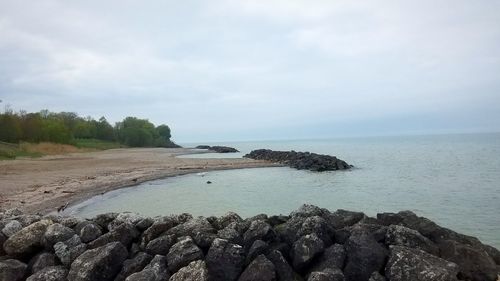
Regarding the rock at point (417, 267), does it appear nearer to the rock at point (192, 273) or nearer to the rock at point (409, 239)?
the rock at point (409, 239)

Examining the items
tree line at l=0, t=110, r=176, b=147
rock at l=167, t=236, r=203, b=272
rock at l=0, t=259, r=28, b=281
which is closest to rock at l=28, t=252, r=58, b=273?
rock at l=0, t=259, r=28, b=281

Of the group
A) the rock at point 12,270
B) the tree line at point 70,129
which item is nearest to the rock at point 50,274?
the rock at point 12,270

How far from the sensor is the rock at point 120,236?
7189 mm

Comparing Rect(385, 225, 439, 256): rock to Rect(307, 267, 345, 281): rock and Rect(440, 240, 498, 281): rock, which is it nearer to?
Rect(440, 240, 498, 281): rock

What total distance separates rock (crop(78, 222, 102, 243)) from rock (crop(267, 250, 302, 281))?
3337mm

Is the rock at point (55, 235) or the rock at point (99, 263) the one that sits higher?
the rock at point (55, 235)

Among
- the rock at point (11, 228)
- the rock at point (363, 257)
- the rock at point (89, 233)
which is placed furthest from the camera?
the rock at point (11, 228)

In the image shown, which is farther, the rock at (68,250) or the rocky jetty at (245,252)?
the rock at (68,250)

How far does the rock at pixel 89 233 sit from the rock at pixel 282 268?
3.34 m

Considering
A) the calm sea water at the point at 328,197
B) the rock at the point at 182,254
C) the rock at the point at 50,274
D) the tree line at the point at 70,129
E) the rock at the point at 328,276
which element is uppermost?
the tree line at the point at 70,129

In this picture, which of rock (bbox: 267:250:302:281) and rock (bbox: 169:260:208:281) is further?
rock (bbox: 267:250:302:281)

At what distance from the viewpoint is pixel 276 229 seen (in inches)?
293

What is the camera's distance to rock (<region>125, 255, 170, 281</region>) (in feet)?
19.7

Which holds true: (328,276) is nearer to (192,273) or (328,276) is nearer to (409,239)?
(409,239)
